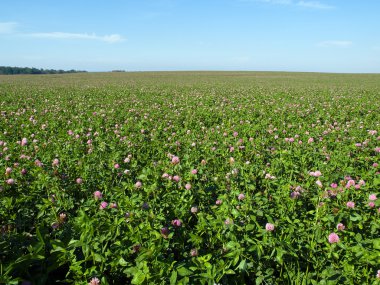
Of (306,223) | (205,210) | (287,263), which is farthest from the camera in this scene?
(205,210)

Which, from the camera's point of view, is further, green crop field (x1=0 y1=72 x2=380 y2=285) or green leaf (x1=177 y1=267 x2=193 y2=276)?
green crop field (x1=0 y1=72 x2=380 y2=285)

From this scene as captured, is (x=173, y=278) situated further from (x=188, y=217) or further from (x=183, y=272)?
(x=188, y=217)

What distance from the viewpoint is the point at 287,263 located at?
241 cm

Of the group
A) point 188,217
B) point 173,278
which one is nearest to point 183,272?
point 173,278

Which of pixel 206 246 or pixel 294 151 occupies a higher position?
pixel 294 151

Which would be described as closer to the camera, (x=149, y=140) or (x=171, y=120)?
(x=149, y=140)

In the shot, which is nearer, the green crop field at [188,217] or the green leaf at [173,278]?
the green leaf at [173,278]

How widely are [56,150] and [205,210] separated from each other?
3.04 m

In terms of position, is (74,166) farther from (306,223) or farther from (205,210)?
(306,223)

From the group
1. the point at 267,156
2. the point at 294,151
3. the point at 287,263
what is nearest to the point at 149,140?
the point at 267,156

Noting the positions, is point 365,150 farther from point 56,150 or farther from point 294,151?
point 56,150

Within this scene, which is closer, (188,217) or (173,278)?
(173,278)

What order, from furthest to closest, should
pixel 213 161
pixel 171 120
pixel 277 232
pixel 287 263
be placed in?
1. pixel 171 120
2. pixel 213 161
3. pixel 277 232
4. pixel 287 263

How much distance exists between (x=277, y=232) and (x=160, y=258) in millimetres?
1158
